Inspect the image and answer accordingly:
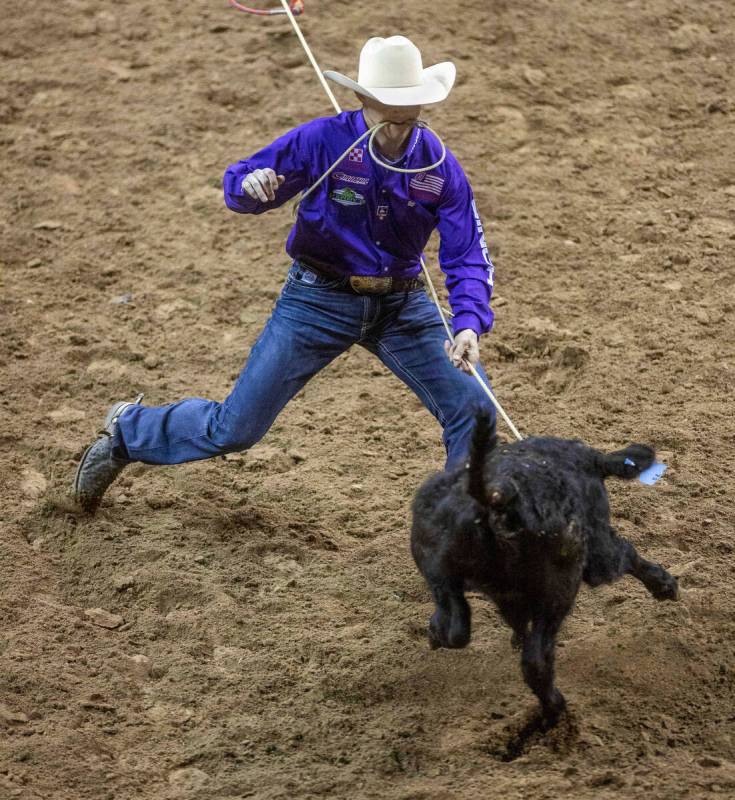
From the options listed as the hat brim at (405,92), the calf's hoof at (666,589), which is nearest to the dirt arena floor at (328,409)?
the calf's hoof at (666,589)

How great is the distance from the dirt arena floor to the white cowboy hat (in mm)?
1988

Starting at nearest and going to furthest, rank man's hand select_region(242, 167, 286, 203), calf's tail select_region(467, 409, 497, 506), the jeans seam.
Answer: calf's tail select_region(467, 409, 497, 506) < man's hand select_region(242, 167, 286, 203) < the jeans seam

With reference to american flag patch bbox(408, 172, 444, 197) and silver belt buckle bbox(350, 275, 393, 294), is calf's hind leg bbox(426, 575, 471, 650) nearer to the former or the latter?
silver belt buckle bbox(350, 275, 393, 294)

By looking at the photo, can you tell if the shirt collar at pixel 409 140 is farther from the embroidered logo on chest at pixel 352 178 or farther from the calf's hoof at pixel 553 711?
the calf's hoof at pixel 553 711

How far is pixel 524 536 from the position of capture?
3.44 m

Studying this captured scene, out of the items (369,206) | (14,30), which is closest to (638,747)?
(369,206)

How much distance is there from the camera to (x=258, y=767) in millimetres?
3877

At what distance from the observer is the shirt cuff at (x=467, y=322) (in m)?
4.32

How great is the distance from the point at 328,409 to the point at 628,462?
2516 millimetres

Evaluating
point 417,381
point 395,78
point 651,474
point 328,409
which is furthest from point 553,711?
point 328,409

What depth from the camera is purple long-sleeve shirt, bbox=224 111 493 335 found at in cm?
435

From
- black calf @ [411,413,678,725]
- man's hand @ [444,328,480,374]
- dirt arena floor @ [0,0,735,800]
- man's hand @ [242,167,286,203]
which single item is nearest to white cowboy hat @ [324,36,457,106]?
man's hand @ [242,167,286,203]

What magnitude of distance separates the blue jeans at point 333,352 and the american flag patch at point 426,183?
0.44 meters

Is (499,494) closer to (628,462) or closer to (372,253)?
(628,462)
